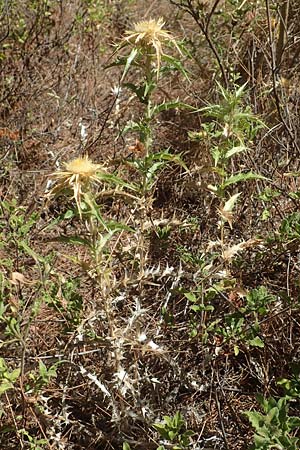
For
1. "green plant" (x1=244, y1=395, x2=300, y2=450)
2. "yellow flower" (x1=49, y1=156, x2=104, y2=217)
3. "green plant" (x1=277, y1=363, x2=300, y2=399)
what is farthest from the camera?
"green plant" (x1=277, y1=363, x2=300, y2=399)

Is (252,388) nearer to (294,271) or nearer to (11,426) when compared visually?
(294,271)

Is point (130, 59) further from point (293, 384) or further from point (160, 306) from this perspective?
point (293, 384)

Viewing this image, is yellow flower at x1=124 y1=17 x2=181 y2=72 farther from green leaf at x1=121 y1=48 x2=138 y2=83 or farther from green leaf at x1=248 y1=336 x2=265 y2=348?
green leaf at x1=248 y1=336 x2=265 y2=348

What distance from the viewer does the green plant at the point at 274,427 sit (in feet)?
5.51

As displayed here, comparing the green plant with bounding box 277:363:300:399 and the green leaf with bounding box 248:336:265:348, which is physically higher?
the green leaf with bounding box 248:336:265:348

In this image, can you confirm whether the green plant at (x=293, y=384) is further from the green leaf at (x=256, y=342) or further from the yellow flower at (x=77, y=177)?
the yellow flower at (x=77, y=177)

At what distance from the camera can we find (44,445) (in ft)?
7.52

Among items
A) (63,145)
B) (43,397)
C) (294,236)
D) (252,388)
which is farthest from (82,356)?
(63,145)

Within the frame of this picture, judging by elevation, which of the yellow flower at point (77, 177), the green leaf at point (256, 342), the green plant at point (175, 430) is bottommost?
the green plant at point (175, 430)

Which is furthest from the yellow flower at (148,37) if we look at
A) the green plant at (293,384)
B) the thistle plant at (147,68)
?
the green plant at (293,384)

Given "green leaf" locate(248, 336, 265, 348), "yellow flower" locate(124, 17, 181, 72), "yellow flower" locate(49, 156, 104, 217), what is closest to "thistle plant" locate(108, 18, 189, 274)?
"yellow flower" locate(124, 17, 181, 72)

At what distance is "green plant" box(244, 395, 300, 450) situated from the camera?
66.1 inches

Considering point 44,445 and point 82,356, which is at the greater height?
point 82,356

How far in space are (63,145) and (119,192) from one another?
196 cm
